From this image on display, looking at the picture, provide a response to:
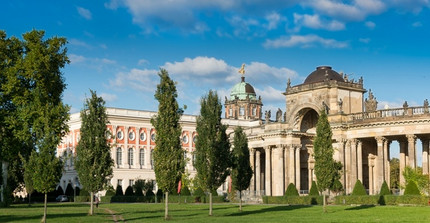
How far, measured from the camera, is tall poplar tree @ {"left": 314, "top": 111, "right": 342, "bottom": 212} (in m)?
45.3

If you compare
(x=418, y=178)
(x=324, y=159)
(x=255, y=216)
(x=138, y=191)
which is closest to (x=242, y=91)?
(x=138, y=191)

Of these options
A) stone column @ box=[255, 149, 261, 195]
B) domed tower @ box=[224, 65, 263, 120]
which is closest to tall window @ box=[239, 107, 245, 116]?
domed tower @ box=[224, 65, 263, 120]

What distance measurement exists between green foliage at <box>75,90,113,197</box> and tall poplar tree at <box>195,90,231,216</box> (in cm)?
627

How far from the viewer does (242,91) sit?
129 m

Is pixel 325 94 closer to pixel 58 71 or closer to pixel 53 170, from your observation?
pixel 58 71

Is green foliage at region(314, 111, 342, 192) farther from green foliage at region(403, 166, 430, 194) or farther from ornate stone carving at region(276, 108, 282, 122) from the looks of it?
ornate stone carving at region(276, 108, 282, 122)

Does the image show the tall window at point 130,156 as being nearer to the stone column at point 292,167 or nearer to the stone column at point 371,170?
the stone column at point 292,167

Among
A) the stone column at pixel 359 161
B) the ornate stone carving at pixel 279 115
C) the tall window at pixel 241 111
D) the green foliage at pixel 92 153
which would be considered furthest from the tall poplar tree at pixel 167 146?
the tall window at pixel 241 111

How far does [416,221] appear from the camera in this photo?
32469 millimetres

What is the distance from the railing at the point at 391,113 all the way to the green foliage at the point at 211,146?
23.2m

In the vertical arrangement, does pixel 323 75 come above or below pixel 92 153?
above

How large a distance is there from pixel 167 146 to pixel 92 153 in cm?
578

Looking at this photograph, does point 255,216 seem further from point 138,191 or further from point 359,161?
point 138,191

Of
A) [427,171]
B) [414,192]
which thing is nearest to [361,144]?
[427,171]
